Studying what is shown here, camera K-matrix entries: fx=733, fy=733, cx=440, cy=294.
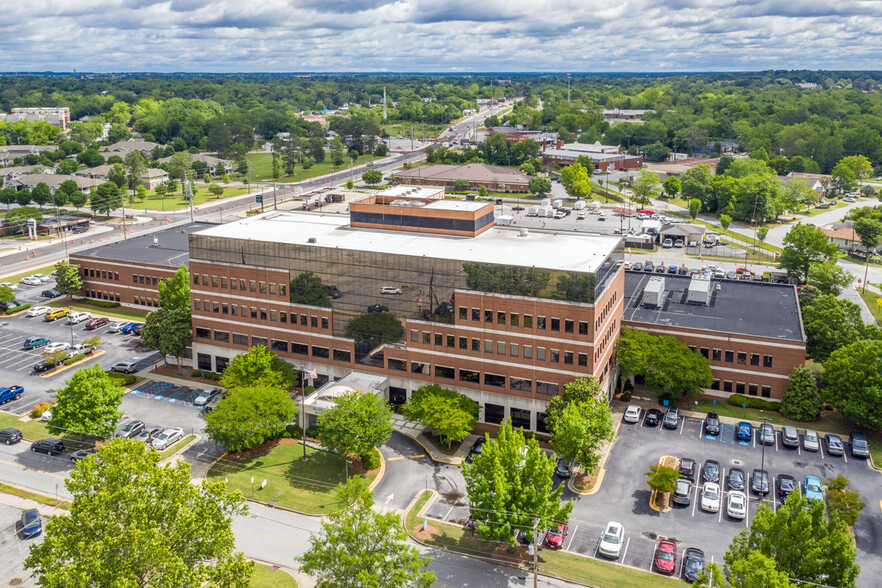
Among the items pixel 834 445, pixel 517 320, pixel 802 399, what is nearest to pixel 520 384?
pixel 517 320

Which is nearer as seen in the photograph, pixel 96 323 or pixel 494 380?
pixel 494 380

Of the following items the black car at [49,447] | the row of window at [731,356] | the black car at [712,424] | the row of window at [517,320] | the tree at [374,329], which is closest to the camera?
the black car at [49,447]

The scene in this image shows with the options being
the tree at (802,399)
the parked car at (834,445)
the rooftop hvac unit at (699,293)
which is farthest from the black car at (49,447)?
the parked car at (834,445)

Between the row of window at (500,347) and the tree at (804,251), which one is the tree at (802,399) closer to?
the row of window at (500,347)

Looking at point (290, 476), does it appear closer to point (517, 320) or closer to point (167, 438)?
point (167, 438)

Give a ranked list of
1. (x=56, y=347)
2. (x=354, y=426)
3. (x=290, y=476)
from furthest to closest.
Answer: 1. (x=56, y=347)
2. (x=290, y=476)
3. (x=354, y=426)

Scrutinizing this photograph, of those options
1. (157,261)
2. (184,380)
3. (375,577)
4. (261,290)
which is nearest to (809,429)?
(375,577)

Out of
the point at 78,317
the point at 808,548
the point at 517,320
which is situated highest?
the point at 517,320
